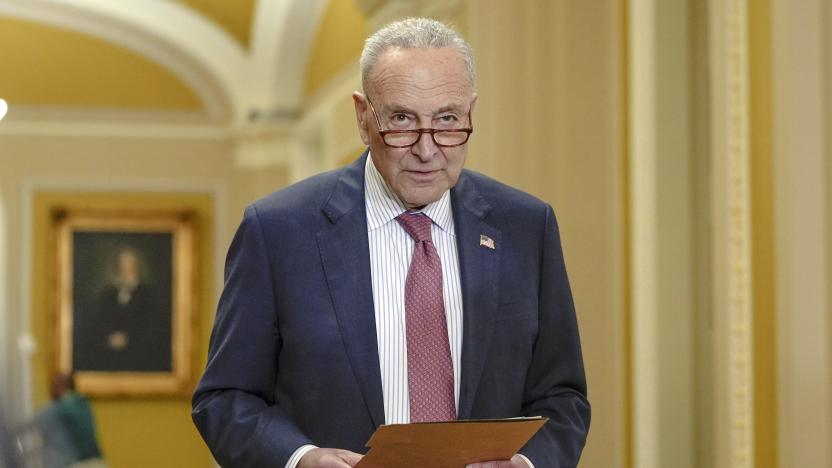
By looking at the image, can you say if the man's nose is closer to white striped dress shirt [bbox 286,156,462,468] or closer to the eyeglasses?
the eyeglasses

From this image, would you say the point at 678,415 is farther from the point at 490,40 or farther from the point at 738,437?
the point at 490,40

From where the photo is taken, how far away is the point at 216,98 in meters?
15.1

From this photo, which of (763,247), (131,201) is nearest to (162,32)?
(131,201)

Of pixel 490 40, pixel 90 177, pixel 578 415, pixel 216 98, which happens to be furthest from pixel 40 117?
pixel 578 415

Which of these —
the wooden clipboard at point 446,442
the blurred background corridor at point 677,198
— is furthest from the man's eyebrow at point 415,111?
the blurred background corridor at point 677,198

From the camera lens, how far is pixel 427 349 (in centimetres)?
304

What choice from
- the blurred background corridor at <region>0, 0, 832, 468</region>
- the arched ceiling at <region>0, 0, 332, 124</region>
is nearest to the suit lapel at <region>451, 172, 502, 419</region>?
the blurred background corridor at <region>0, 0, 832, 468</region>

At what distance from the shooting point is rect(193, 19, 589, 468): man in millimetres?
2982

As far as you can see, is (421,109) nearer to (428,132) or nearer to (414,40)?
(428,132)

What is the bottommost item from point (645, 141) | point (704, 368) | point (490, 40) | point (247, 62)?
point (704, 368)

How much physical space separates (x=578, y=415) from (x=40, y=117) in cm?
1254

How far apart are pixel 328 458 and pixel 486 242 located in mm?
598

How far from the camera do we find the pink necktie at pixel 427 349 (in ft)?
9.98

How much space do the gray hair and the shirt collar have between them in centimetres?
24
